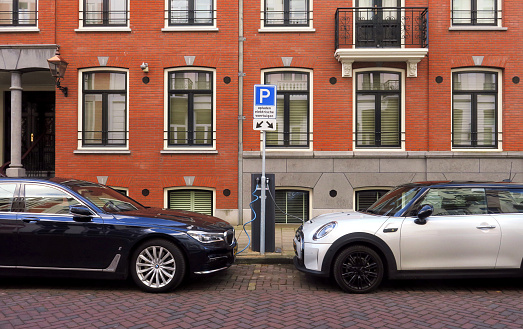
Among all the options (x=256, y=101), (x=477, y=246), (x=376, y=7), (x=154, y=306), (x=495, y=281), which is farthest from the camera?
(x=376, y=7)

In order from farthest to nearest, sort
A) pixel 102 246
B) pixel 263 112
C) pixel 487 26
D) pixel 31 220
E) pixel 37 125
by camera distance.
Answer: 1. pixel 37 125
2. pixel 487 26
3. pixel 263 112
4. pixel 31 220
5. pixel 102 246

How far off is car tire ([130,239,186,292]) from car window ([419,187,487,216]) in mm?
3516

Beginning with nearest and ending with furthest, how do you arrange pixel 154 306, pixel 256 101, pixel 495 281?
pixel 154 306, pixel 495 281, pixel 256 101

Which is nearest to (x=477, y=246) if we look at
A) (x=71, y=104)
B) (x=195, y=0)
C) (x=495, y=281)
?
(x=495, y=281)

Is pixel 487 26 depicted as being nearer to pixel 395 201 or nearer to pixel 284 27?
pixel 284 27

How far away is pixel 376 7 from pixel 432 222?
7686 mm

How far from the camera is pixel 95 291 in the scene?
6199 mm

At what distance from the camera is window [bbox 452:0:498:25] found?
12.3 meters

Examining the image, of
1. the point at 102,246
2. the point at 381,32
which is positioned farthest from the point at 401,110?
the point at 102,246

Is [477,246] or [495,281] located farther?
[495,281]

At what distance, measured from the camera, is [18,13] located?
1263 cm

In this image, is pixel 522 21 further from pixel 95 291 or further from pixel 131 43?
pixel 95 291

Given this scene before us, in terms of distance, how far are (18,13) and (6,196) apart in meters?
8.47

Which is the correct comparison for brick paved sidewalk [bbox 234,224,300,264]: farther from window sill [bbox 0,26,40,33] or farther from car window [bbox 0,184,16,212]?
window sill [bbox 0,26,40,33]
